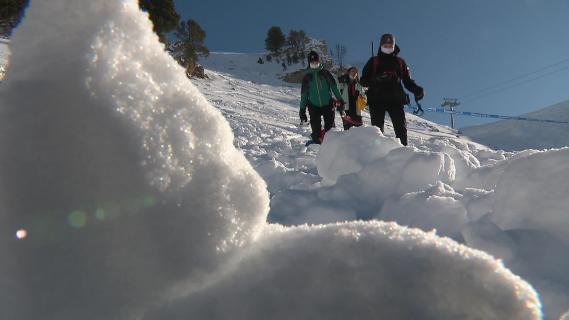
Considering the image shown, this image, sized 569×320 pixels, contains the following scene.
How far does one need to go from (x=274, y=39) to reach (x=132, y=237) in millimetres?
58838

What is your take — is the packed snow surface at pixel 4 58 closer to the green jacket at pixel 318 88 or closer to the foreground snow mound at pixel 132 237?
the foreground snow mound at pixel 132 237

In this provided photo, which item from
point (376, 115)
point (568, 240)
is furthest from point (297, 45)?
point (568, 240)

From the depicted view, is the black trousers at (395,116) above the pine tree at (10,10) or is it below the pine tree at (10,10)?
below

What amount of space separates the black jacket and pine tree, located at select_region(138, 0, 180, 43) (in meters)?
27.6

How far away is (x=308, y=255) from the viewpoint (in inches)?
25.1

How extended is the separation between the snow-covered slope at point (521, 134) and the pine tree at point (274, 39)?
110ft

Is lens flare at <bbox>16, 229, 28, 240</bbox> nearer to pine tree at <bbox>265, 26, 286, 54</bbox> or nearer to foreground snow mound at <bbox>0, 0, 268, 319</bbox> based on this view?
foreground snow mound at <bbox>0, 0, 268, 319</bbox>

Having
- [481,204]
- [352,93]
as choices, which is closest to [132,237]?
[481,204]

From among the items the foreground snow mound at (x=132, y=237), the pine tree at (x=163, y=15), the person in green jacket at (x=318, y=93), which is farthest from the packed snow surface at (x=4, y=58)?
the pine tree at (x=163, y=15)

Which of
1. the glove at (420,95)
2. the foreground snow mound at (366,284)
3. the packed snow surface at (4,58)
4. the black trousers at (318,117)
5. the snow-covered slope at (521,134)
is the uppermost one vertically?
the packed snow surface at (4,58)

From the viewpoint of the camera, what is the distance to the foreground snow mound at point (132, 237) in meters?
0.57

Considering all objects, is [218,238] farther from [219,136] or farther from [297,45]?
[297,45]

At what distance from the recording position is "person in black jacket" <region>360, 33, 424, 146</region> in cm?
488

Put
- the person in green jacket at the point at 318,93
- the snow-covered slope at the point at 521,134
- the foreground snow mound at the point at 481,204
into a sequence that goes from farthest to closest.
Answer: the snow-covered slope at the point at 521,134, the person in green jacket at the point at 318,93, the foreground snow mound at the point at 481,204
